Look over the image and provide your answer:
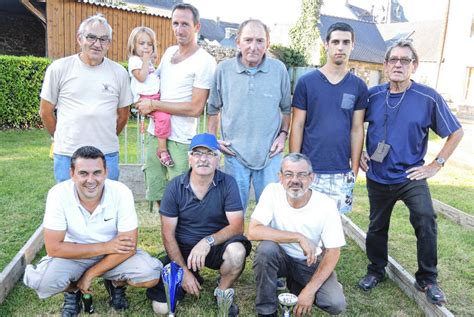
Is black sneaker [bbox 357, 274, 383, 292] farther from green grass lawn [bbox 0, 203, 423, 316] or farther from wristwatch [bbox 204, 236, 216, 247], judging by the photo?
wristwatch [bbox 204, 236, 216, 247]

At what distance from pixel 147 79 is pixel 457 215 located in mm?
4107

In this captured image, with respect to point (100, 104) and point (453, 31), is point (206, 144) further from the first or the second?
point (453, 31)

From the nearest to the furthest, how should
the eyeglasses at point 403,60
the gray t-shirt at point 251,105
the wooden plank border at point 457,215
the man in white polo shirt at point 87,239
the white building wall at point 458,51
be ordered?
1. the man in white polo shirt at point 87,239
2. the eyeglasses at point 403,60
3. the gray t-shirt at point 251,105
4. the wooden plank border at point 457,215
5. the white building wall at point 458,51

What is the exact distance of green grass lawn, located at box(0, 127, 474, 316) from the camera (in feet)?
10.7

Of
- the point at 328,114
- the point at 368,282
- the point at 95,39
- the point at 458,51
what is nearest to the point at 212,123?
the point at 328,114

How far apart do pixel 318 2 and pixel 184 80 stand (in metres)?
27.7

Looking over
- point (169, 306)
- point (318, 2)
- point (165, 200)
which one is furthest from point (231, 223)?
point (318, 2)

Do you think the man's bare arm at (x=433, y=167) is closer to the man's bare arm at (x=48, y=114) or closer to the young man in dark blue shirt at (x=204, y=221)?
the young man in dark blue shirt at (x=204, y=221)

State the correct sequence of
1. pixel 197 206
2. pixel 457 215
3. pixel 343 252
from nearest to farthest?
pixel 197 206, pixel 343 252, pixel 457 215

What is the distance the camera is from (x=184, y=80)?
11.6 feet

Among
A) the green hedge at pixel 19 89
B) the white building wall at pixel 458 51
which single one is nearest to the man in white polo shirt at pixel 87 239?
the green hedge at pixel 19 89

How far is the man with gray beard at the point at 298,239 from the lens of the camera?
9.76ft

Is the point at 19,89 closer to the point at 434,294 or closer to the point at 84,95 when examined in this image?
the point at 84,95

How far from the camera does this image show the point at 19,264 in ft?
11.5
